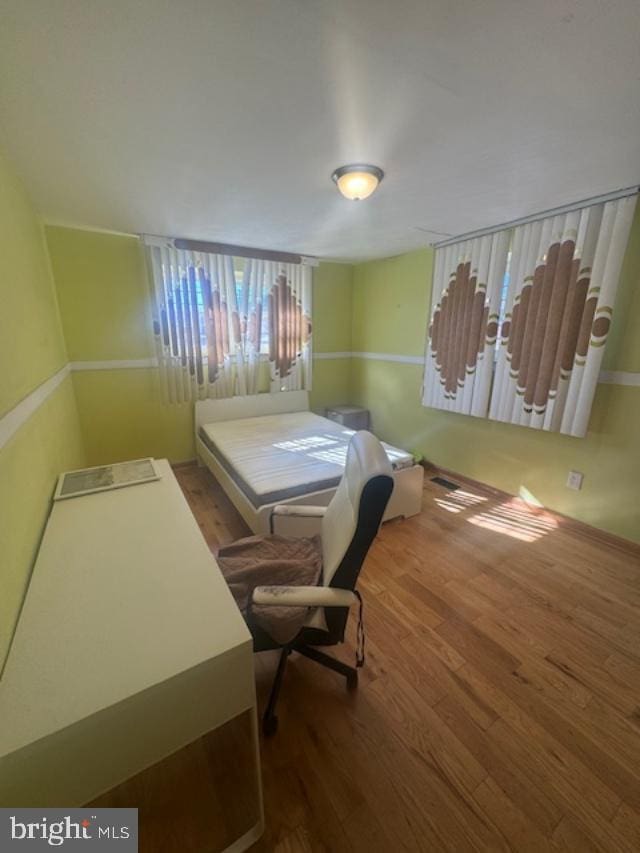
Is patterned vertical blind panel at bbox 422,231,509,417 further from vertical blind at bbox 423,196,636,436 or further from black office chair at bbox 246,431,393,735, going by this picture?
black office chair at bbox 246,431,393,735

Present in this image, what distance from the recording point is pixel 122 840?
0.80m

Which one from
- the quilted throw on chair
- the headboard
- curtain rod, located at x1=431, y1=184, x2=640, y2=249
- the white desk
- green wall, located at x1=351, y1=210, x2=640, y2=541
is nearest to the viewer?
the white desk

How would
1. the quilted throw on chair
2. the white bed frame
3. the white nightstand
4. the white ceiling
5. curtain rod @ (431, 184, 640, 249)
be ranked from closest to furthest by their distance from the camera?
1. the white ceiling
2. the quilted throw on chair
3. curtain rod @ (431, 184, 640, 249)
4. the white bed frame
5. the white nightstand

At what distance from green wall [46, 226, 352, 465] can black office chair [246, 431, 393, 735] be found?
265cm

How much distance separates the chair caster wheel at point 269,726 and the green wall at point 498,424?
2496 mm

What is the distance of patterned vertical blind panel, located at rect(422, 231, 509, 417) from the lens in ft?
8.74

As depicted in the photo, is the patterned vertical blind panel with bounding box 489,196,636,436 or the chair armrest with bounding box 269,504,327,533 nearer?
the chair armrest with bounding box 269,504,327,533

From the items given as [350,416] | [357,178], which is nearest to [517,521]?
[350,416]

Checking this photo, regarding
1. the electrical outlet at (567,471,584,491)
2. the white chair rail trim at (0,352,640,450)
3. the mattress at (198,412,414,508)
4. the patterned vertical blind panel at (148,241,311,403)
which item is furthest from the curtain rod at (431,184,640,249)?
the mattress at (198,412,414,508)

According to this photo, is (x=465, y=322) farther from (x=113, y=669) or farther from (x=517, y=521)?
(x=113, y=669)

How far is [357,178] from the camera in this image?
167cm

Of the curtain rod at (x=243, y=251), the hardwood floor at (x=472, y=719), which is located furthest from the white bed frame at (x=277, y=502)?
the curtain rod at (x=243, y=251)

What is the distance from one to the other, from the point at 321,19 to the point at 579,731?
8.18ft

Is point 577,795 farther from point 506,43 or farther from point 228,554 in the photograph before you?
point 506,43
